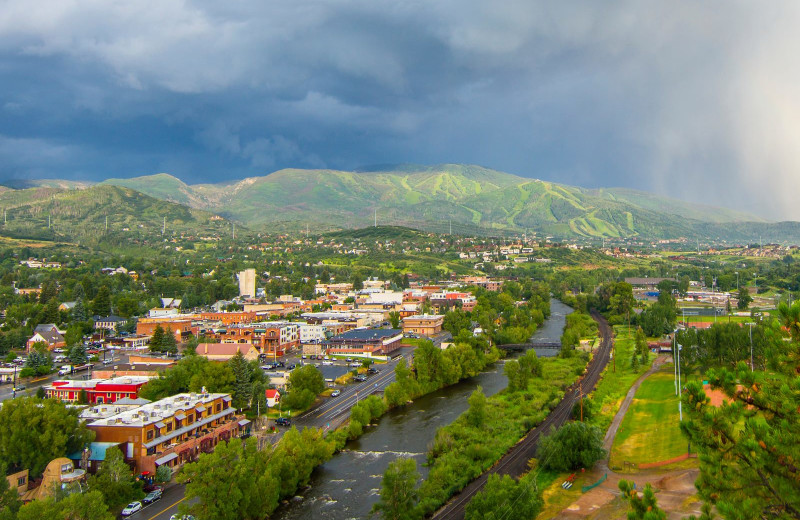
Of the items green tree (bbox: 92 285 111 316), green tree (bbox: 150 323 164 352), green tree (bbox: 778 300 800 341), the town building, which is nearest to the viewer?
green tree (bbox: 778 300 800 341)

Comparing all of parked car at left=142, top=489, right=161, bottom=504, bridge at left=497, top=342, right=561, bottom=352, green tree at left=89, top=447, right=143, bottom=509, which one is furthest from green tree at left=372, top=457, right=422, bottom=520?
bridge at left=497, top=342, right=561, bottom=352

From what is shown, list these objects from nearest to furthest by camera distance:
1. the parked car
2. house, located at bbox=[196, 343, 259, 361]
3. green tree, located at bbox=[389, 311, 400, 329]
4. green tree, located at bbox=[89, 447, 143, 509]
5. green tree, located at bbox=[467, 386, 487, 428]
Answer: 1. green tree, located at bbox=[89, 447, 143, 509]
2. the parked car
3. green tree, located at bbox=[467, 386, 487, 428]
4. house, located at bbox=[196, 343, 259, 361]
5. green tree, located at bbox=[389, 311, 400, 329]

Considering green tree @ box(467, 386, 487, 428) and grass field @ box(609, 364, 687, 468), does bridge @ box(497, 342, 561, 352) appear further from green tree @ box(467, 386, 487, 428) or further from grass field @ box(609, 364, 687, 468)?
green tree @ box(467, 386, 487, 428)

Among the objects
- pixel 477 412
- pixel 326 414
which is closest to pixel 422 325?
pixel 326 414

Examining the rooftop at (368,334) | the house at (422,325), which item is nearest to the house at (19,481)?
the rooftop at (368,334)

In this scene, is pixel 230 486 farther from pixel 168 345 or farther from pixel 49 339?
pixel 49 339

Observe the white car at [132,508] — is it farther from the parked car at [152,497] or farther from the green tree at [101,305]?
the green tree at [101,305]
